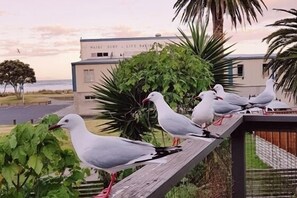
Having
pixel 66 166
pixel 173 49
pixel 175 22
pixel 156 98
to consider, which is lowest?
pixel 66 166

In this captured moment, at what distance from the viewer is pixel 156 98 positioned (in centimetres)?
188

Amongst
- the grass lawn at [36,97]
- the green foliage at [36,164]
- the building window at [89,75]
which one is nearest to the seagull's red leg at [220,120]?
the green foliage at [36,164]

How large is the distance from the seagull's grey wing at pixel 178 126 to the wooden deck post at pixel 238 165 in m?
1.01

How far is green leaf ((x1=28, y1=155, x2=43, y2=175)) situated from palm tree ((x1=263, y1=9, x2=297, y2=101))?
9.32 meters

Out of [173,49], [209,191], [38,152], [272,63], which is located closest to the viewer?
[38,152]

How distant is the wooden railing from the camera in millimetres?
1150

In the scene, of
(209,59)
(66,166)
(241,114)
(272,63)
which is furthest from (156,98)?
(272,63)

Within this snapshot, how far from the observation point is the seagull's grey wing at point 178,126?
177 centimetres

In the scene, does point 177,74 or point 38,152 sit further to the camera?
point 177,74

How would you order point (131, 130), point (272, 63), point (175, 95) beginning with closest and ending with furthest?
point (175, 95) → point (131, 130) → point (272, 63)

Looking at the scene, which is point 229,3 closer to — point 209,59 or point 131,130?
point 209,59

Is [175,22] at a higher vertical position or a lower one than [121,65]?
higher

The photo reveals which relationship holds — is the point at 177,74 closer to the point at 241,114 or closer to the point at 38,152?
the point at 241,114

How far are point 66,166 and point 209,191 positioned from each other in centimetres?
124
